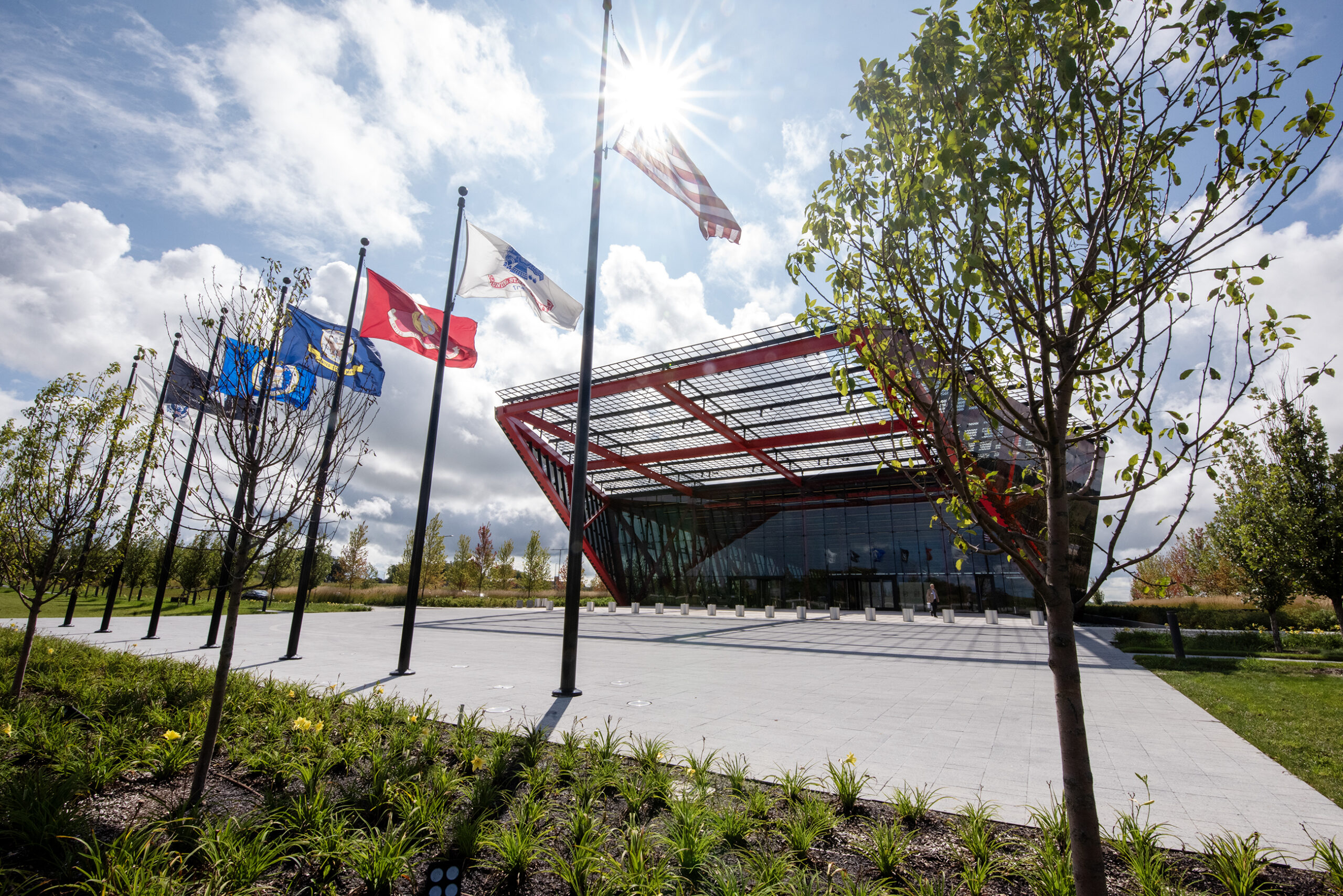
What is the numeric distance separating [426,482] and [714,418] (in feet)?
61.5

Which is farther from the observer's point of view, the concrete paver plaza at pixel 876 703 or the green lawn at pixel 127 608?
the green lawn at pixel 127 608

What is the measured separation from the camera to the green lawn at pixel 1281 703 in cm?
568

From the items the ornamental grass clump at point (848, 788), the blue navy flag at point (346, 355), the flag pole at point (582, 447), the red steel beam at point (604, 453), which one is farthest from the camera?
the red steel beam at point (604, 453)

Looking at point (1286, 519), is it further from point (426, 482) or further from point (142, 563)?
point (142, 563)

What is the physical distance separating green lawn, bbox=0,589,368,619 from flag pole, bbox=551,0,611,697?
23323 mm

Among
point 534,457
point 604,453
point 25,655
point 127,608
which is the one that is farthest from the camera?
point 604,453

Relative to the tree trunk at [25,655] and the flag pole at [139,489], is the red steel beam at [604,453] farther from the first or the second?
the tree trunk at [25,655]

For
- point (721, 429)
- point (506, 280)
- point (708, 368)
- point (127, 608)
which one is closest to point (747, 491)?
point (721, 429)

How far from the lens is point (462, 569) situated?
53875 millimetres

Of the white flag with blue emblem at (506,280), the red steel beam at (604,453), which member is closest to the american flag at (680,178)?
the white flag with blue emblem at (506,280)

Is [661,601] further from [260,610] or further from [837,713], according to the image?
[837,713]

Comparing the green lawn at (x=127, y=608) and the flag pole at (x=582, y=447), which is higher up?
the flag pole at (x=582, y=447)

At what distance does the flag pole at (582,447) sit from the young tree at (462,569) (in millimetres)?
47085

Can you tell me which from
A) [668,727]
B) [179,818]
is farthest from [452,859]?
[668,727]
